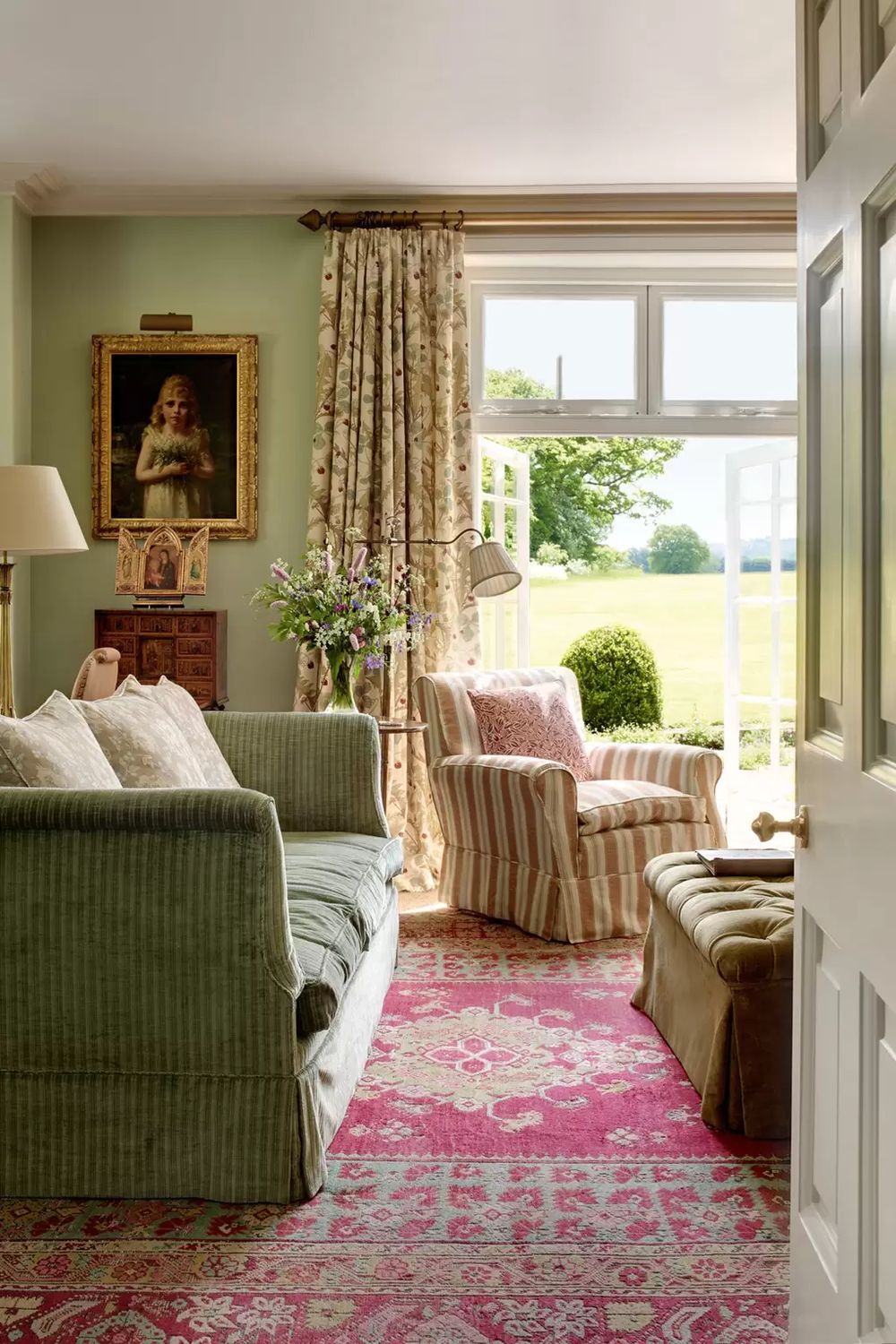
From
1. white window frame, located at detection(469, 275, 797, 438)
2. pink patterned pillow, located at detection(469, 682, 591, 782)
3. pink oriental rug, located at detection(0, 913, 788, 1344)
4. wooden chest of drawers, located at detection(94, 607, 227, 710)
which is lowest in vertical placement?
pink oriental rug, located at detection(0, 913, 788, 1344)

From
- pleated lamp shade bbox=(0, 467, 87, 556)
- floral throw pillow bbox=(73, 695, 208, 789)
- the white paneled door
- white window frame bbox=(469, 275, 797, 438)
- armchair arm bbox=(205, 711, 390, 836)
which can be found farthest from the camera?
white window frame bbox=(469, 275, 797, 438)

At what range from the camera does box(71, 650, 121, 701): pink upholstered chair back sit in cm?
418

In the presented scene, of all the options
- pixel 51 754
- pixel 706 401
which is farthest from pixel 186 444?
pixel 51 754

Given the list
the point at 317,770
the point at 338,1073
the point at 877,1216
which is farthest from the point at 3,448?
the point at 877,1216

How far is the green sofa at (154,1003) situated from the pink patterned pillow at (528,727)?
7.39ft

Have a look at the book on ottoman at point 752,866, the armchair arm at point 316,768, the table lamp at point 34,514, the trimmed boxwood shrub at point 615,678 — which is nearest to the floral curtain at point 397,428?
the table lamp at point 34,514

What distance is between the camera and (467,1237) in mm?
2062

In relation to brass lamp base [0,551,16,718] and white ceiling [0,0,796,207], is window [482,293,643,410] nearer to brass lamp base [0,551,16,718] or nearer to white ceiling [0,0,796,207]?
white ceiling [0,0,796,207]

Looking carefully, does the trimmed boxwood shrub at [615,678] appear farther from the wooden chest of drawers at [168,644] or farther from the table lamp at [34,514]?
the table lamp at [34,514]

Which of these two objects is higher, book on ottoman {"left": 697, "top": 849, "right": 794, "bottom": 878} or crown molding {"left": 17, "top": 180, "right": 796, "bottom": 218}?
crown molding {"left": 17, "top": 180, "right": 796, "bottom": 218}

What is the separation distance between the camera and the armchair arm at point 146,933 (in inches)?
82.4

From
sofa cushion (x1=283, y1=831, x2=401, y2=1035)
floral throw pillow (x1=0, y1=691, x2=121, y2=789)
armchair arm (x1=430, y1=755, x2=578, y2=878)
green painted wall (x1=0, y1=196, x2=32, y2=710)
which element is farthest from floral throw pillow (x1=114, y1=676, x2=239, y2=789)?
green painted wall (x1=0, y1=196, x2=32, y2=710)

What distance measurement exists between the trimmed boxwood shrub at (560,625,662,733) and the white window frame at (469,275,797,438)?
3.49 metres

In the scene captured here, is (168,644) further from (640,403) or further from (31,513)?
(640,403)
